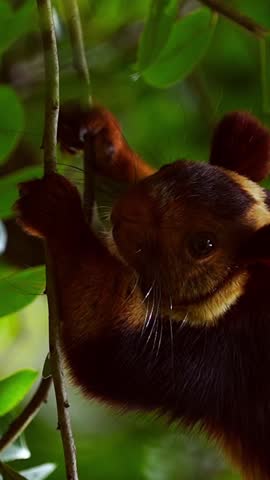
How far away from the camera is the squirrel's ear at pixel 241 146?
56.3 inches

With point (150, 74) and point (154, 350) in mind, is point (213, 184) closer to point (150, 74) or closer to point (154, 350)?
point (150, 74)

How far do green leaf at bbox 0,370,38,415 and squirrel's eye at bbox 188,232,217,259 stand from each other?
261mm

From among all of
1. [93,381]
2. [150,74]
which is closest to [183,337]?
[93,381]

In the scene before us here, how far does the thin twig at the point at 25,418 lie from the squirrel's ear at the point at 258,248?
306 mm

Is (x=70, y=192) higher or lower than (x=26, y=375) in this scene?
higher

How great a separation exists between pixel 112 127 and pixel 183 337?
1.15 ft

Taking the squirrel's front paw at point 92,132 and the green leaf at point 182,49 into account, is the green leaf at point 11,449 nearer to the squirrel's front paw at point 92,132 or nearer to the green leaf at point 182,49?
the squirrel's front paw at point 92,132

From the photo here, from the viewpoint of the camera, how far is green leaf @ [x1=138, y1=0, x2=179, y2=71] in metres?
1.22

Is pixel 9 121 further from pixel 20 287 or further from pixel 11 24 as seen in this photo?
pixel 20 287

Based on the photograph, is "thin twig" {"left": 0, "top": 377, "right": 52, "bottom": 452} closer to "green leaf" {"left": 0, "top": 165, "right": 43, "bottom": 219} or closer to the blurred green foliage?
the blurred green foliage

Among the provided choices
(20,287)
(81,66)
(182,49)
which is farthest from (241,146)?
(20,287)

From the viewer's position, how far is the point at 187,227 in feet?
3.98

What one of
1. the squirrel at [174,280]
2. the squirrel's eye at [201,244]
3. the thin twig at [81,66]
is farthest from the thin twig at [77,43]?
the squirrel's eye at [201,244]

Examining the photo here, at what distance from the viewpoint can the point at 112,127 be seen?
4.92ft
